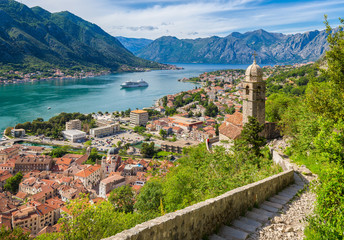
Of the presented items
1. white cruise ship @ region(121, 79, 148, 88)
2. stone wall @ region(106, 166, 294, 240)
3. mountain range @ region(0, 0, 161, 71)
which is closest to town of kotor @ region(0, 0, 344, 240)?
stone wall @ region(106, 166, 294, 240)

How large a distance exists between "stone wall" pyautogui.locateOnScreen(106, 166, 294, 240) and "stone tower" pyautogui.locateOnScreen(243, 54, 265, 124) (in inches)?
337

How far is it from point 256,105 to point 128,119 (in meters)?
38.1

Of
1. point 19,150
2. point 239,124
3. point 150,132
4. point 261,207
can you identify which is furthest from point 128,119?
point 261,207

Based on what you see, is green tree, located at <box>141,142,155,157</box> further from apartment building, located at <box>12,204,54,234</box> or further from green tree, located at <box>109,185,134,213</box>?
apartment building, located at <box>12,204,54,234</box>

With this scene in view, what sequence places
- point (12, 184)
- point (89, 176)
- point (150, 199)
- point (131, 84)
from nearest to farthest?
point (150, 199)
point (12, 184)
point (89, 176)
point (131, 84)

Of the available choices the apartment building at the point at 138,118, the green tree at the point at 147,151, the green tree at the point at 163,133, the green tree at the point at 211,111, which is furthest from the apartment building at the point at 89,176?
the green tree at the point at 211,111

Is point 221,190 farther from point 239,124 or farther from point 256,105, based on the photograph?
point 239,124

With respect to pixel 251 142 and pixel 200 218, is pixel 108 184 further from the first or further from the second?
pixel 200 218

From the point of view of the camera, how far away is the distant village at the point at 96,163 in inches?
615

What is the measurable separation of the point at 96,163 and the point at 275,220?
89.1 feet

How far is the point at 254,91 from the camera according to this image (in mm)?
12594

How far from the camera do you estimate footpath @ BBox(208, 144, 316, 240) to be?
325 centimetres

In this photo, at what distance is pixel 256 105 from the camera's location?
41.5 ft

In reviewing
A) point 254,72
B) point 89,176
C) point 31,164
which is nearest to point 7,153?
point 31,164
